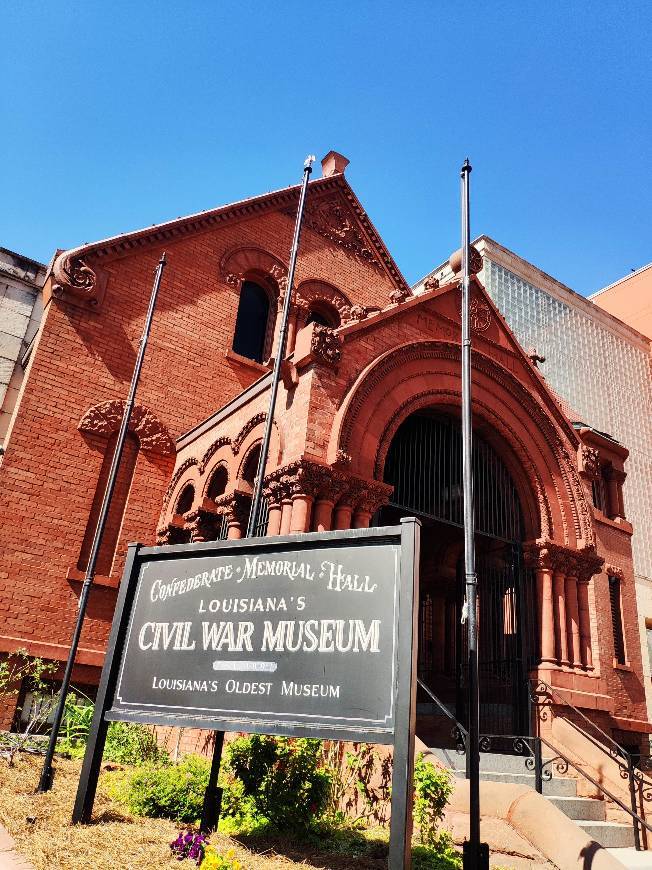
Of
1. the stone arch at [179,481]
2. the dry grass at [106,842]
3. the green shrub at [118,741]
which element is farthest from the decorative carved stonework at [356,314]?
the dry grass at [106,842]

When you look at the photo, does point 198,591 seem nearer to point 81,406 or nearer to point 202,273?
point 81,406

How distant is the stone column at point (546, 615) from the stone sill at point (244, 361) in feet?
25.7

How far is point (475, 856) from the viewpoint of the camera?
15.3 ft

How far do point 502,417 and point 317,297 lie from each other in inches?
296

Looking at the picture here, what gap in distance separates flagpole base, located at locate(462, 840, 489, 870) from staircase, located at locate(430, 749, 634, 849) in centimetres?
261

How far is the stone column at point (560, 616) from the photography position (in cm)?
1097

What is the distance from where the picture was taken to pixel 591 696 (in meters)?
10.8

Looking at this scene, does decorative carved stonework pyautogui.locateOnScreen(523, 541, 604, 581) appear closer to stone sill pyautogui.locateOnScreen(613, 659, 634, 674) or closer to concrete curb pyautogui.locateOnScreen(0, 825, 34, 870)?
stone sill pyautogui.locateOnScreen(613, 659, 634, 674)

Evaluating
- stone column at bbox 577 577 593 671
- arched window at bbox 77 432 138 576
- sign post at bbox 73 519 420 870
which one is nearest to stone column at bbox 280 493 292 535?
sign post at bbox 73 519 420 870

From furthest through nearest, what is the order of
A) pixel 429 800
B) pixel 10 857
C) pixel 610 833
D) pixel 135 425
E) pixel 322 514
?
pixel 135 425
pixel 322 514
pixel 610 833
pixel 429 800
pixel 10 857

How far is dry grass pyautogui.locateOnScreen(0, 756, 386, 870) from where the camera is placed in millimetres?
4398

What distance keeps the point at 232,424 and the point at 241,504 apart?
1.54 metres

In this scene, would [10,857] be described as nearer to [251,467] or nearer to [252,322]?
[251,467]

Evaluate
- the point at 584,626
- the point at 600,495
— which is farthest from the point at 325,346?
the point at 600,495
